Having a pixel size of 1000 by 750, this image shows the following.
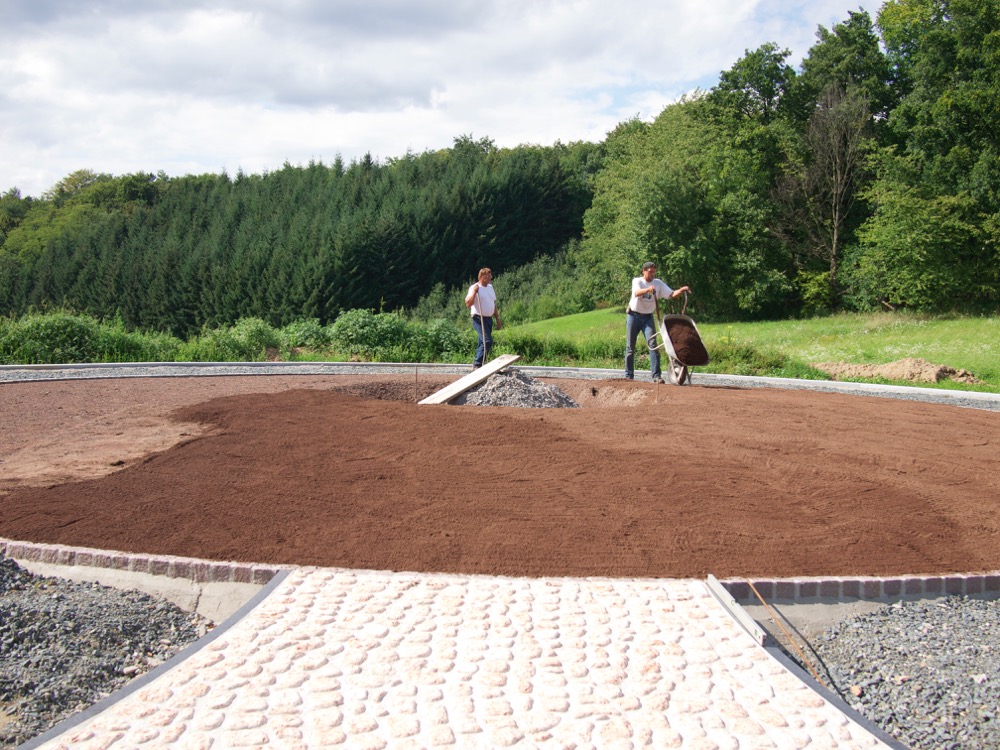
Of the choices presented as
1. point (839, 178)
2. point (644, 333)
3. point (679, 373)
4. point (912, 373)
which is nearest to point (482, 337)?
point (644, 333)

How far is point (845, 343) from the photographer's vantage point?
876 inches

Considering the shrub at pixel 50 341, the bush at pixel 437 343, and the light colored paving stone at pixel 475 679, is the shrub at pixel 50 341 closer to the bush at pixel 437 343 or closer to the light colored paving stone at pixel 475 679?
the bush at pixel 437 343

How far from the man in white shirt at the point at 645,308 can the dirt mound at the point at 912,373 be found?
178 inches

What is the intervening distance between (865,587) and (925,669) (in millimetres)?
730

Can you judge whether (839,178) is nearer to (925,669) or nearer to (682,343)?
(682,343)

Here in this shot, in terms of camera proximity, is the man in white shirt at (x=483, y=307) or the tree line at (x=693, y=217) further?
the tree line at (x=693, y=217)

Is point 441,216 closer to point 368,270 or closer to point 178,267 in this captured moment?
point 368,270

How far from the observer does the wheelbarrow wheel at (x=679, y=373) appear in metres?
11.5

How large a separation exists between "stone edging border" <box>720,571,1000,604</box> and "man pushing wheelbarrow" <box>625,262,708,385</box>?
21.6ft

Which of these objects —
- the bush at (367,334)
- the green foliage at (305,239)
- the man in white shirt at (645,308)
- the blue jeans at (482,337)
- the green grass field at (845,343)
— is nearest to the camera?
the man in white shirt at (645,308)

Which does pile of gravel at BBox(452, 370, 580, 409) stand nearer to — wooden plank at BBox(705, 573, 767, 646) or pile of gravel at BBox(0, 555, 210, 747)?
wooden plank at BBox(705, 573, 767, 646)

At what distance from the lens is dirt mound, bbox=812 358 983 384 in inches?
533

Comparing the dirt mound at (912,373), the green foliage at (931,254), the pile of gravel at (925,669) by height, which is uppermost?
the green foliage at (931,254)

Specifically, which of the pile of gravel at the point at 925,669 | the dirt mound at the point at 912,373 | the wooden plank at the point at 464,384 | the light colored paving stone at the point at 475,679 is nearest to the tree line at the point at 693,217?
the dirt mound at the point at 912,373
